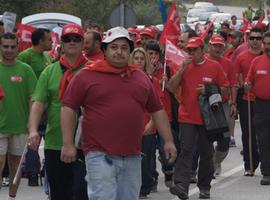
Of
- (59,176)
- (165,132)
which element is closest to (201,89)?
(59,176)

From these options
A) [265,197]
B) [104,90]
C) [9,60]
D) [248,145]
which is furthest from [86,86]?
[248,145]

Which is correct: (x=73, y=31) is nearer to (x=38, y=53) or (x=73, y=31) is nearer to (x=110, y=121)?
(x=110, y=121)

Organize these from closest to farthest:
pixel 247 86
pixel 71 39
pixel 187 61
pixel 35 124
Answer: pixel 35 124 → pixel 71 39 → pixel 187 61 → pixel 247 86

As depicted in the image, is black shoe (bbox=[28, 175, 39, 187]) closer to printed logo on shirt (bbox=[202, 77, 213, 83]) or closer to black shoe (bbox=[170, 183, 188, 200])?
black shoe (bbox=[170, 183, 188, 200])

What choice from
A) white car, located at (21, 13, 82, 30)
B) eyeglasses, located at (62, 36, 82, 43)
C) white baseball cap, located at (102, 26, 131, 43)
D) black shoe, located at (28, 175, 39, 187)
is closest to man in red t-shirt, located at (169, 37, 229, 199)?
black shoe, located at (28, 175, 39, 187)

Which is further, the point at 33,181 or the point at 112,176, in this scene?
the point at 33,181

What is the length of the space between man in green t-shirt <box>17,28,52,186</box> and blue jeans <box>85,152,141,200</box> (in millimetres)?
5619

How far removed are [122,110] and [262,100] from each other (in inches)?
241

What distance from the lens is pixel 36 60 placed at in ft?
47.2

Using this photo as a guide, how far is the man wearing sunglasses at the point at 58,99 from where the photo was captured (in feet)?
31.8

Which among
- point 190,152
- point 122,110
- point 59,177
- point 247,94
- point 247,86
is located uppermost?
point 122,110

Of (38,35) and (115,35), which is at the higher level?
(115,35)

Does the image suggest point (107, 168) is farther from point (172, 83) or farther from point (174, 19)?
point (174, 19)

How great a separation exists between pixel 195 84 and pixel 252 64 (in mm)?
2010
